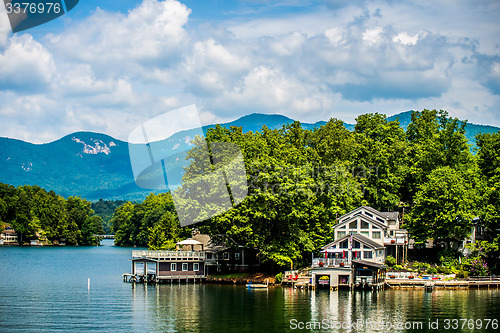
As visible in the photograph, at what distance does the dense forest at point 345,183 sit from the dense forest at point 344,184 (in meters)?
0.14

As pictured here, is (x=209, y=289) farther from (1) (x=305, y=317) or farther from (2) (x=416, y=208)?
(2) (x=416, y=208)

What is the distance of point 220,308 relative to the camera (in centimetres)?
5281

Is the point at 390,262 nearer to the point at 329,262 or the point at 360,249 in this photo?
the point at 360,249

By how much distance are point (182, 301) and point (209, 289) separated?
33.5 ft

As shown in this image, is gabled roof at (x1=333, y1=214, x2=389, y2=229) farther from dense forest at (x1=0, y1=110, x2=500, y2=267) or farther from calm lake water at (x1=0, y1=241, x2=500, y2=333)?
calm lake water at (x1=0, y1=241, x2=500, y2=333)

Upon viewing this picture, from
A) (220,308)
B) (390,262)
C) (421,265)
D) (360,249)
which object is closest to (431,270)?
(421,265)

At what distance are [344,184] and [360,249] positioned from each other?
11.8 meters

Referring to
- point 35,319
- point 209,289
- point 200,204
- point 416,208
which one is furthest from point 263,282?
point 35,319

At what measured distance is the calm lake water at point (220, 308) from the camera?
44.6m

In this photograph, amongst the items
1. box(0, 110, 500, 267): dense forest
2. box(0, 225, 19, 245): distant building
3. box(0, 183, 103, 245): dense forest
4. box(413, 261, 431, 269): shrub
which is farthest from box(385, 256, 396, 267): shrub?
box(0, 225, 19, 245): distant building

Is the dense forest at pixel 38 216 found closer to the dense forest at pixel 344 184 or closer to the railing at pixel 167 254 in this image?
the dense forest at pixel 344 184

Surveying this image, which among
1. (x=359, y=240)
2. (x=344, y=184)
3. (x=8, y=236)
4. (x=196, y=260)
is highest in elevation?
(x=344, y=184)

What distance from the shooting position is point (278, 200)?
71125 mm

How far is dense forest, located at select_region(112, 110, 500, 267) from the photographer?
72.1 meters
